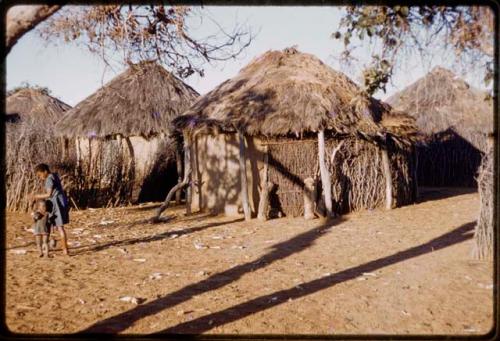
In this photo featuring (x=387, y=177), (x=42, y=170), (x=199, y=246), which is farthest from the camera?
(x=387, y=177)

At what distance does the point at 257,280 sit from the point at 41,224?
3.52 metres

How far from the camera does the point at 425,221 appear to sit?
10.2m

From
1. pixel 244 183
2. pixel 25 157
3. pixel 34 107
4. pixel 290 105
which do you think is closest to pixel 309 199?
pixel 244 183

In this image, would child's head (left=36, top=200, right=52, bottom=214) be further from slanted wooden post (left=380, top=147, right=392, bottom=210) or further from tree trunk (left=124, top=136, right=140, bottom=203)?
slanted wooden post (left=380, top=147, right=392, bottom=210)

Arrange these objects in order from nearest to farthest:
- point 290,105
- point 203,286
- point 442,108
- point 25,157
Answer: point 203,286 → point 290,105 → point 25,157 → point 442,108

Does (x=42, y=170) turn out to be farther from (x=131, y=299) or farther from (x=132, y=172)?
(x=132, y=172)

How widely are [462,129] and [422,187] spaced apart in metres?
2.97

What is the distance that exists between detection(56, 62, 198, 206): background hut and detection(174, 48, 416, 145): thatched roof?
232 centimetres

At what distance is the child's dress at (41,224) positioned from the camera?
7082mm

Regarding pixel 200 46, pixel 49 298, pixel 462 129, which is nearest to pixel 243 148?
pixel 200 46

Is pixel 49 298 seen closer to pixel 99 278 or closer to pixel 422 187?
pixel 99 278

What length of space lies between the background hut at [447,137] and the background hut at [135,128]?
33.3 ft

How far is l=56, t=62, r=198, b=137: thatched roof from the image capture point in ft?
47.8

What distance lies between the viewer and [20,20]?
10.8 ft
